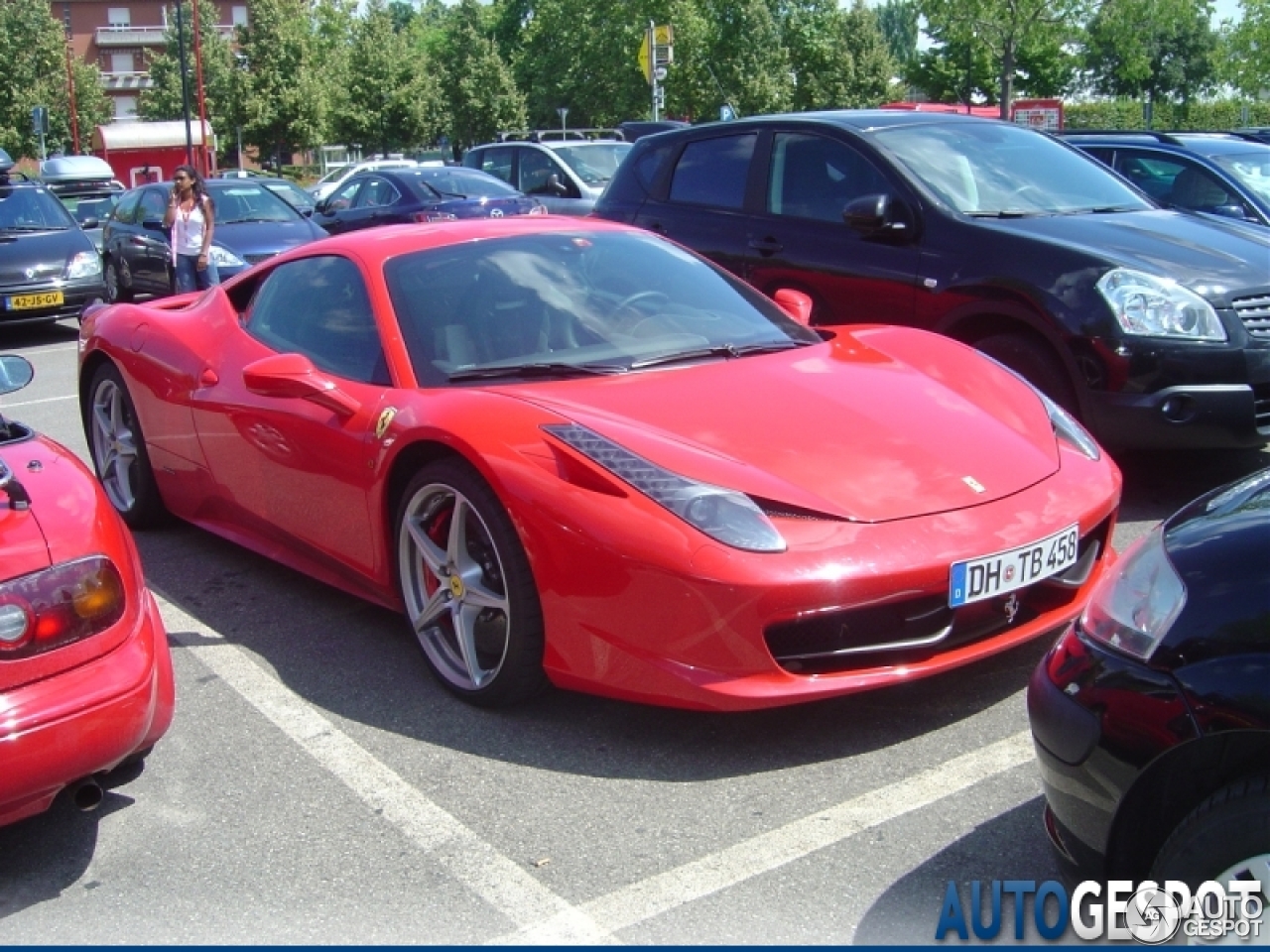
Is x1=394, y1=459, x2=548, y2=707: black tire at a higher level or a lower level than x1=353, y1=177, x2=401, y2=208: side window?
lower

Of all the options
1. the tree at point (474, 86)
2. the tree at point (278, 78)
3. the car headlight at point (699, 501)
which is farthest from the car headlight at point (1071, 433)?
the tree at point (474, 86)

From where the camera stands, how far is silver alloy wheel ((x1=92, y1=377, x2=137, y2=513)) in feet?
18.6

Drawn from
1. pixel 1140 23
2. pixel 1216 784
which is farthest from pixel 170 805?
pixel 1140 23

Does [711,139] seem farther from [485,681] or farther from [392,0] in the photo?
[392,0]

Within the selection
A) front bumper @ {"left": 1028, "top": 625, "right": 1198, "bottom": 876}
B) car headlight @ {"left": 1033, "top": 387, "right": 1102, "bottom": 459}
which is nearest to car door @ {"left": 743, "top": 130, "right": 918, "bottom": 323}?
car headlight @ {"left": 1033, "top": 387, "right": 1102, "bottom": 459}

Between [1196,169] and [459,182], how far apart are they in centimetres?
827

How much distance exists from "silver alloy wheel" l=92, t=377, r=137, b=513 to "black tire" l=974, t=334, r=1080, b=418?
3.53m

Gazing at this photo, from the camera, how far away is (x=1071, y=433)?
4.07 m

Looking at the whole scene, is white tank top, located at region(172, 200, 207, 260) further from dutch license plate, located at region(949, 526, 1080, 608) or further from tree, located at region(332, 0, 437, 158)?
tree, located at region(332, 0, 437, 158)

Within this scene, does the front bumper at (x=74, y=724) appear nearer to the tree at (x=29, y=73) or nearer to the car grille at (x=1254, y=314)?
the car grille at (x=1254, y=314)

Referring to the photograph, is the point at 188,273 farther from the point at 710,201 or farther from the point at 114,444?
the point at 114,444

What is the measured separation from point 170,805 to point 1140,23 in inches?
1230

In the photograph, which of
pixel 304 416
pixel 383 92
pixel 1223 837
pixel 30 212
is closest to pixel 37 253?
pixel 30 212

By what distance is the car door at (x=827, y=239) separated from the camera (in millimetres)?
6285
